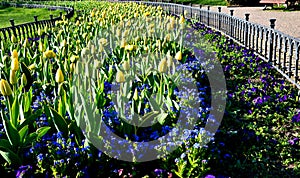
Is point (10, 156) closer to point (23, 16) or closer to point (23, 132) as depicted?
Answer: point (23, 132)

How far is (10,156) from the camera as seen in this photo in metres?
2.68

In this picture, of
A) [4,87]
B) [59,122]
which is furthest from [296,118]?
[4,87]

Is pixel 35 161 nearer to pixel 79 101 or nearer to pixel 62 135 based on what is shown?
pixel 62 135

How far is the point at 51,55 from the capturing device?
363cm

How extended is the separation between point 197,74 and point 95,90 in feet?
6.31

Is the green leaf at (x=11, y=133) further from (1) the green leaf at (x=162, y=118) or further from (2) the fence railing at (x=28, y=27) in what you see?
(2) the fence railing at (x=28, y=27)

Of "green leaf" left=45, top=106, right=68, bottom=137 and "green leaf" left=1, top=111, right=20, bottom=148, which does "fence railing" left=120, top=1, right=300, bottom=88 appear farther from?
"green leaf" left=1, top=111, right=20, bottom=148

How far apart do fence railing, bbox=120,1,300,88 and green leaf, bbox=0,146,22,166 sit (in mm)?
3748

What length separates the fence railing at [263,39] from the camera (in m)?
5.55

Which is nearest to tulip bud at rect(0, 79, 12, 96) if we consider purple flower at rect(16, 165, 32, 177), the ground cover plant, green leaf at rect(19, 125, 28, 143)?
the ground cover plant

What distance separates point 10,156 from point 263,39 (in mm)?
7817

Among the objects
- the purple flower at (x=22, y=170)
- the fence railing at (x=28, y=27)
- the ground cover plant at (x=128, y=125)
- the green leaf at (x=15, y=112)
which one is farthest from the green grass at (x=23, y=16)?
the purple flower at (x=22, y=170)

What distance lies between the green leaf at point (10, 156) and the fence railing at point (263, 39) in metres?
3.75

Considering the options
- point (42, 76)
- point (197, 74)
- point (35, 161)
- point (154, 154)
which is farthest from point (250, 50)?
point (35, 161)
